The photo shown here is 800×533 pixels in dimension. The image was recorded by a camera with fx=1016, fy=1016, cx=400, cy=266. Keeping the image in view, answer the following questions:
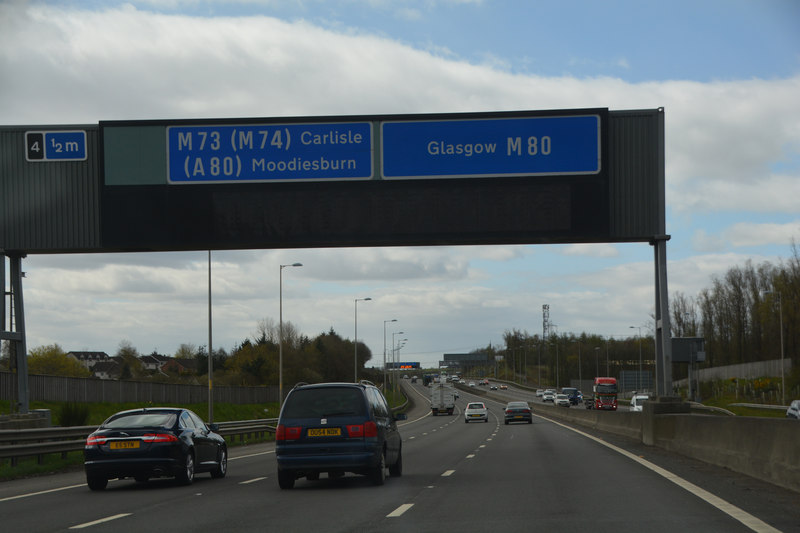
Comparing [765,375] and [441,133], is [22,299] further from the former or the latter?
[765,375]

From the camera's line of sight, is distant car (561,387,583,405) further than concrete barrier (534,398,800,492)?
Yes

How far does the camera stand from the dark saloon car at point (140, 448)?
54.0 feet

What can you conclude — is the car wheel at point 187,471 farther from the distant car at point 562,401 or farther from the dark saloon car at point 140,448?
the distant car at point 562,401

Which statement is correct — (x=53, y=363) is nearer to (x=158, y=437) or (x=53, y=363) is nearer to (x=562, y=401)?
(x=562, y=401)

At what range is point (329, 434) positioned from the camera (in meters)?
16.1


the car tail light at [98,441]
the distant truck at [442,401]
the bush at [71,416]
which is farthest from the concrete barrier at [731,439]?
the distant truck at [442,401]

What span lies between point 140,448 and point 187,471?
3.71ft

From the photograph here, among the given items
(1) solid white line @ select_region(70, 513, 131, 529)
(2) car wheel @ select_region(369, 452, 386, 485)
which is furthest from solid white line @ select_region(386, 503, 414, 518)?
(1) solid white line @ select_region(70, 513, 131, 529)

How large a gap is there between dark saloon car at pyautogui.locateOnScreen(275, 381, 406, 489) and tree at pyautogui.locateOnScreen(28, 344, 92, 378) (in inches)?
4336

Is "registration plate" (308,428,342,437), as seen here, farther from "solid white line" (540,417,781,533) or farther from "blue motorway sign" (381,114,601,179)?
"blue motorway sign" (381,114,601,179)

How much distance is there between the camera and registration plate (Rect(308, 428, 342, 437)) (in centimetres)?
1608

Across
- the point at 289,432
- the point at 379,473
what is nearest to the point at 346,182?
the point at 289,432

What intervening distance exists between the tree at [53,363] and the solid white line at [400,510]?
373ft

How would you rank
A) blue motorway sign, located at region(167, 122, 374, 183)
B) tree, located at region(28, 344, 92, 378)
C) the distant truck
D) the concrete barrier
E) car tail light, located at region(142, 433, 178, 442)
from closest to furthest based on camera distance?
the concrete barrier → car tail light, located at region(142, 433, 178, 442) → blue motorway sign, located at region(167, 122, 374, 183) → the distant truck → tree, located at region(28, 344, 92, 378)
